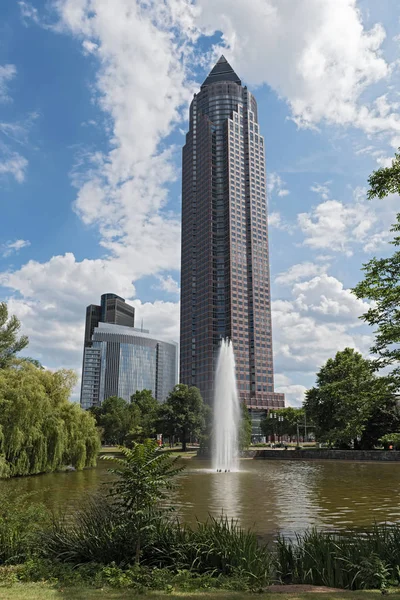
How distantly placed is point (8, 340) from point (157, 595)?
42190 mm

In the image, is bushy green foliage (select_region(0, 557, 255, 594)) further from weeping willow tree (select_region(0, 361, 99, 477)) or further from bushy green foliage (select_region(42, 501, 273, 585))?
weeping willow tree (select_region(0, 361, 99, 477))

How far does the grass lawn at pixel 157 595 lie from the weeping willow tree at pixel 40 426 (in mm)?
23608

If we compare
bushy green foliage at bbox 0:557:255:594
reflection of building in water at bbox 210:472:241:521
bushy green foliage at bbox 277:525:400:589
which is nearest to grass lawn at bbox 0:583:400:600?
bushy green foliage at bbox 0:557:255:594

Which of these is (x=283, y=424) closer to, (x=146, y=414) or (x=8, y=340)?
(x=146, y=414)

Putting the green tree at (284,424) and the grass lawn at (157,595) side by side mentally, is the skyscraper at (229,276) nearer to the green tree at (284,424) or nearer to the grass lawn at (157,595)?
the green tree at (284,424)

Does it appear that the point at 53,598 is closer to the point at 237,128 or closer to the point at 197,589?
the point at 197,589

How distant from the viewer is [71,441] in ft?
140

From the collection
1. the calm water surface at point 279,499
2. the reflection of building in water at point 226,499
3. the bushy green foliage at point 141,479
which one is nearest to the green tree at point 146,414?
the calm water surface at point 279,499

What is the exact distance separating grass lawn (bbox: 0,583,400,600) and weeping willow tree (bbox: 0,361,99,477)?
77.5 ft

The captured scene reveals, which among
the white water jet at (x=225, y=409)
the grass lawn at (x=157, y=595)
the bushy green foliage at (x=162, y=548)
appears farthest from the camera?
the white water jet at (x=225, y=409)

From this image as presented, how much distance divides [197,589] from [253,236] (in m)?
186

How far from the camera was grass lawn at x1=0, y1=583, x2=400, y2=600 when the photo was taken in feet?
24.3

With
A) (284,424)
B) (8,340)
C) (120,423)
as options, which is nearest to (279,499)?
(8,340)

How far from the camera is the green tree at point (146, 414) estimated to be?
94.1 metres
